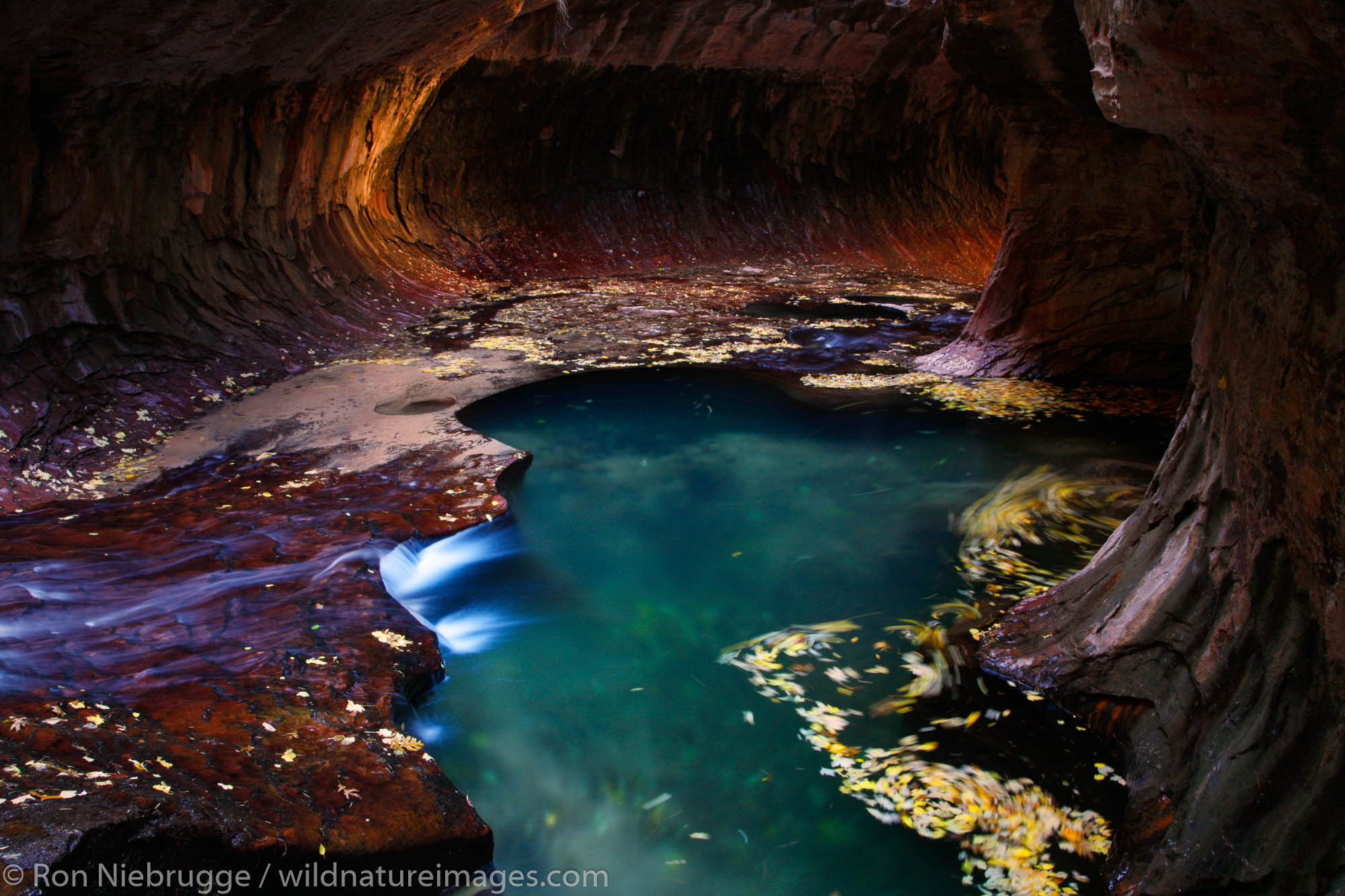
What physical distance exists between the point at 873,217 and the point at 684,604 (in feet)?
37.6

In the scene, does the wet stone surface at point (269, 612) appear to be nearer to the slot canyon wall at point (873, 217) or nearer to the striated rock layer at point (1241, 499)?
the slot canyon wall at point (873, 217)

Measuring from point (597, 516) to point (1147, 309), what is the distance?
4.09 m

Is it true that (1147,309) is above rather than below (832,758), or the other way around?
above

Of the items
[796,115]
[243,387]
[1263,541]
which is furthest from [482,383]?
[796,115]

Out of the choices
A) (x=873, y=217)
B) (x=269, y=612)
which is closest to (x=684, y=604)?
(x=269, y=612)

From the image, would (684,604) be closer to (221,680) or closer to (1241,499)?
(221,680)

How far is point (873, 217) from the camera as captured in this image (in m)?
14.1

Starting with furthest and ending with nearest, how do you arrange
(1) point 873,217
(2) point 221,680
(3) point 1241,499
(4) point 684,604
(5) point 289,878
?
(1) point 873,217 → (4) point 684,604 → (2) point 221,680 → (3) point 1241,499 → (5) point 289,878

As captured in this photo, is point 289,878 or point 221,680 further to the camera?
point 221,680

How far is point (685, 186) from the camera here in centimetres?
1311

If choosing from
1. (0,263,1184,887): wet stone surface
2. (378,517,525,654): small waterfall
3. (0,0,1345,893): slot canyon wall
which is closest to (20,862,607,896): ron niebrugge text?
(0,263,1184,887): wet stone surface

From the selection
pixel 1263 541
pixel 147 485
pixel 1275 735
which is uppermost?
pixel 1263 541

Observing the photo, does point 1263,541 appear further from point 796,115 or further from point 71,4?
point 796,115

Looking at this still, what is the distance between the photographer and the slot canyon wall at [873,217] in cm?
203
